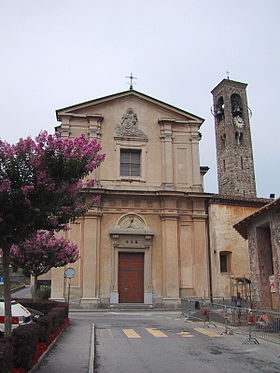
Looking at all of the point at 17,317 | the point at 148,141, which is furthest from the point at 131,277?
the point at 17,317

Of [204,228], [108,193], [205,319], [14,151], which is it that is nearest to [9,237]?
[14,151]

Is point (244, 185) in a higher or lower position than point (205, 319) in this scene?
higher

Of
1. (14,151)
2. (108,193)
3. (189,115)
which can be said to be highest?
(189,115)

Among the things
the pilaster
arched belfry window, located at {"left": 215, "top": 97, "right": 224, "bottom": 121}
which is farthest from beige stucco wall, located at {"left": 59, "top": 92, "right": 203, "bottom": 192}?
arched belfry window, located at {"left": 215, "top": 97, "right": 224, "bottom": 121}

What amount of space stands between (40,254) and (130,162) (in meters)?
12.8

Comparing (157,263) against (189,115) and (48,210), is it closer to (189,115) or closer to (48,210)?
(189,115)

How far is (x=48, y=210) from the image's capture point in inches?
370

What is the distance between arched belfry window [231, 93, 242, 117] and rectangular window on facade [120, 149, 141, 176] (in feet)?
121

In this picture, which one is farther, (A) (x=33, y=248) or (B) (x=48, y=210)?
(A) (x=33, y=248)

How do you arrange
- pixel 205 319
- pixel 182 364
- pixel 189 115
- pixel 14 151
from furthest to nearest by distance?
pixel 189 115, pixel 205 319, pixel 182 364, pixel 14 151

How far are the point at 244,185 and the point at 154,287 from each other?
34.9 meters

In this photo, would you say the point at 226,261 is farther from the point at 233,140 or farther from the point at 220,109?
the point at 220,109

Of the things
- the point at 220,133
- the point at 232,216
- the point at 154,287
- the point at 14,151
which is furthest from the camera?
the point at 220,133

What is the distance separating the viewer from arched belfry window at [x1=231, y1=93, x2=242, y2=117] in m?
63.5
